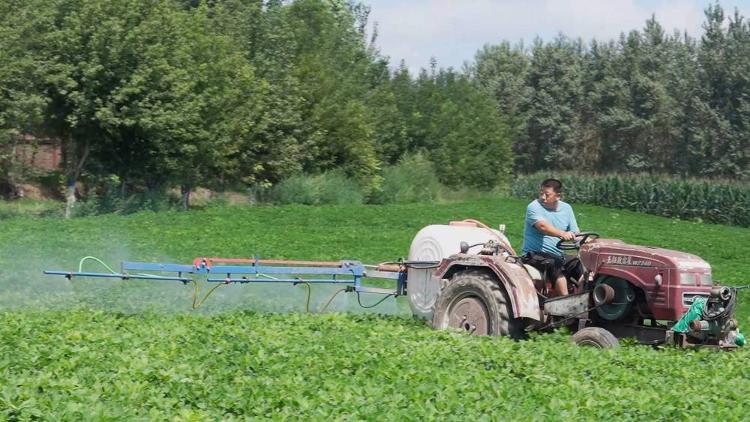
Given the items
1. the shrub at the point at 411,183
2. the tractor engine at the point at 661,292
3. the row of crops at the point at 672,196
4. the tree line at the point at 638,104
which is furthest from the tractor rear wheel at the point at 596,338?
the tree line at the point at 638,104

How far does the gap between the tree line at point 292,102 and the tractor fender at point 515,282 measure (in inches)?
912

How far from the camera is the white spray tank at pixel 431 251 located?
544 inches

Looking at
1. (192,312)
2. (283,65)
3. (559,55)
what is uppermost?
(559,55)

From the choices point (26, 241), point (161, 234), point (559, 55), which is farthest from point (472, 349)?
point (559, 55)

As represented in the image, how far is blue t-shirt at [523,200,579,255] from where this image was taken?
12.4 metres

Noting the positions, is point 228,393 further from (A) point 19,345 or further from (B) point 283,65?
(B) point 283,65

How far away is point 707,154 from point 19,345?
70.7 m

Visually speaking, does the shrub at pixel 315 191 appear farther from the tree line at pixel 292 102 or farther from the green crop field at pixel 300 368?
the green crop field at pixel 300 368

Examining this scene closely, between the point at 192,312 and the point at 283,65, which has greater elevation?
the point at 283,65

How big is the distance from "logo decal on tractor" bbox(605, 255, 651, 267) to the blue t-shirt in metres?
0.73

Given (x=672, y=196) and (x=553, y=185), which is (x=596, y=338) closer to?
(x=553, y=185)

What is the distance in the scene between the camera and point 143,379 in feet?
27.0

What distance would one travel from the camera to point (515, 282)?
38.9 ft

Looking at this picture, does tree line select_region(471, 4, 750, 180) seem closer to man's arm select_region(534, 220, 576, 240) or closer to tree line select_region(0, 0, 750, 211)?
tree line select_region(0, 0, 750, 211)
